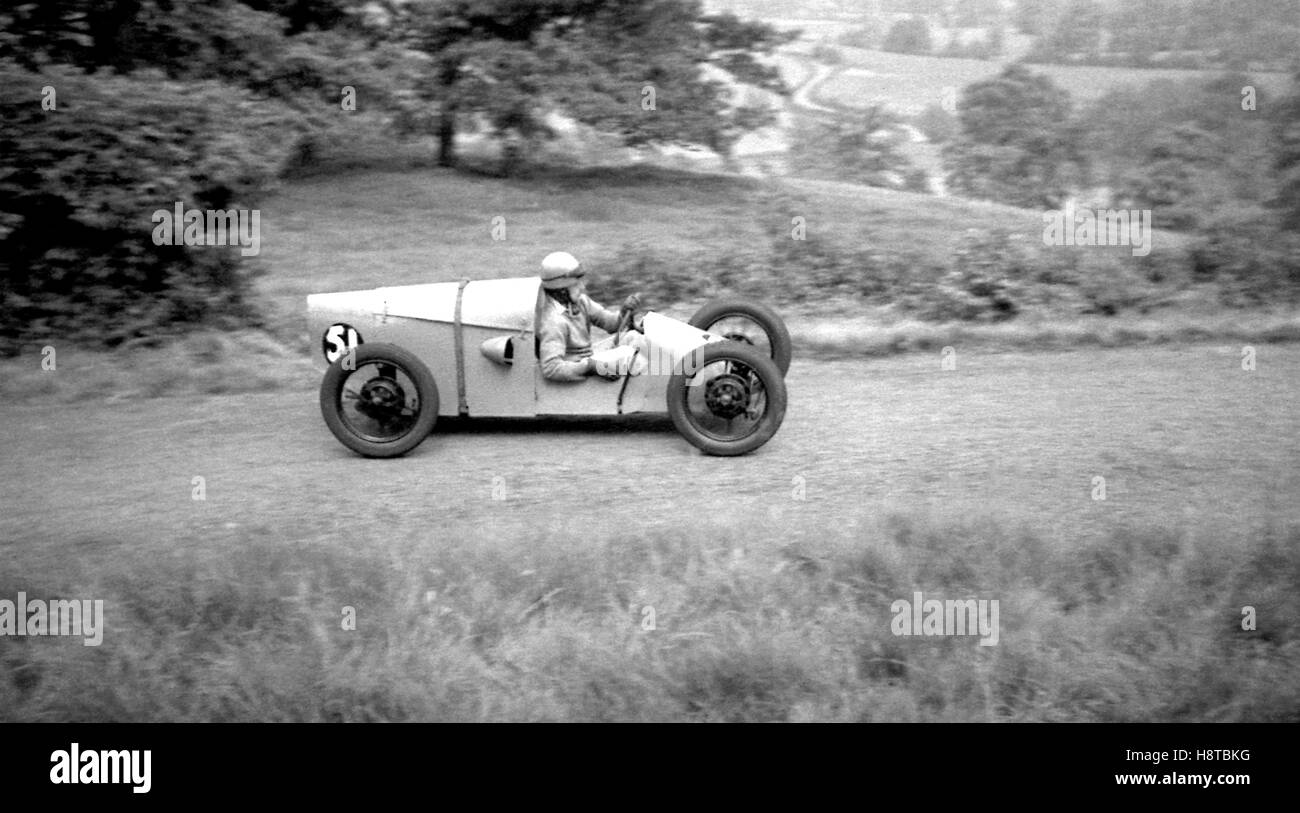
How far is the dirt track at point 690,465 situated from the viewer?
6430mm

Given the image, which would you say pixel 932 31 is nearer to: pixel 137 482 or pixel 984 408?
pixel 984 408

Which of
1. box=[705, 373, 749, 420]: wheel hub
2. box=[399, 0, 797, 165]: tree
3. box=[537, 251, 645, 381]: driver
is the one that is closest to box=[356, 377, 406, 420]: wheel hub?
box=[537, 251, 645, 381]: driver

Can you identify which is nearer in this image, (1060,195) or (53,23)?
(53,23)

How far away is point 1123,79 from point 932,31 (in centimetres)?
197

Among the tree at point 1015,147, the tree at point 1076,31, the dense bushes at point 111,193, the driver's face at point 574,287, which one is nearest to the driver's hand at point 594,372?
the driver's face at point 574,287

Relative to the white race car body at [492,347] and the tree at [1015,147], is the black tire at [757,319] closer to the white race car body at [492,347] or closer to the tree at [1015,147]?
the white race car body at [492,347]

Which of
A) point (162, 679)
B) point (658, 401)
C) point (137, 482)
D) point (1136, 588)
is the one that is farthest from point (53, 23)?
point (1136, 588)

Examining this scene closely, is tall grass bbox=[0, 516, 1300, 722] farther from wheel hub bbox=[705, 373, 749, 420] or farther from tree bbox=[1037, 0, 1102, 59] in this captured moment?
tree bbox=[1037, 0, 1102, 59]

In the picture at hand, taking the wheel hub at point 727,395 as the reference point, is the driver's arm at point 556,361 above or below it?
above

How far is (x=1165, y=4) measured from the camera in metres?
11.1

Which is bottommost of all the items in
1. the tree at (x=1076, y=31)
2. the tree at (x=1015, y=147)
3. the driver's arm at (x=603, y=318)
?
the driver's arm at (x=603, y=318)

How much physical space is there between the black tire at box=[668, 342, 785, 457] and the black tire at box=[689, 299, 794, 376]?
3.11 feet

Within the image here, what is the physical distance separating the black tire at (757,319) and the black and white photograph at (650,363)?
3 cm

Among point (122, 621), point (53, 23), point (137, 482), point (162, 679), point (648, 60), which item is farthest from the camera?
point (648, 60)
